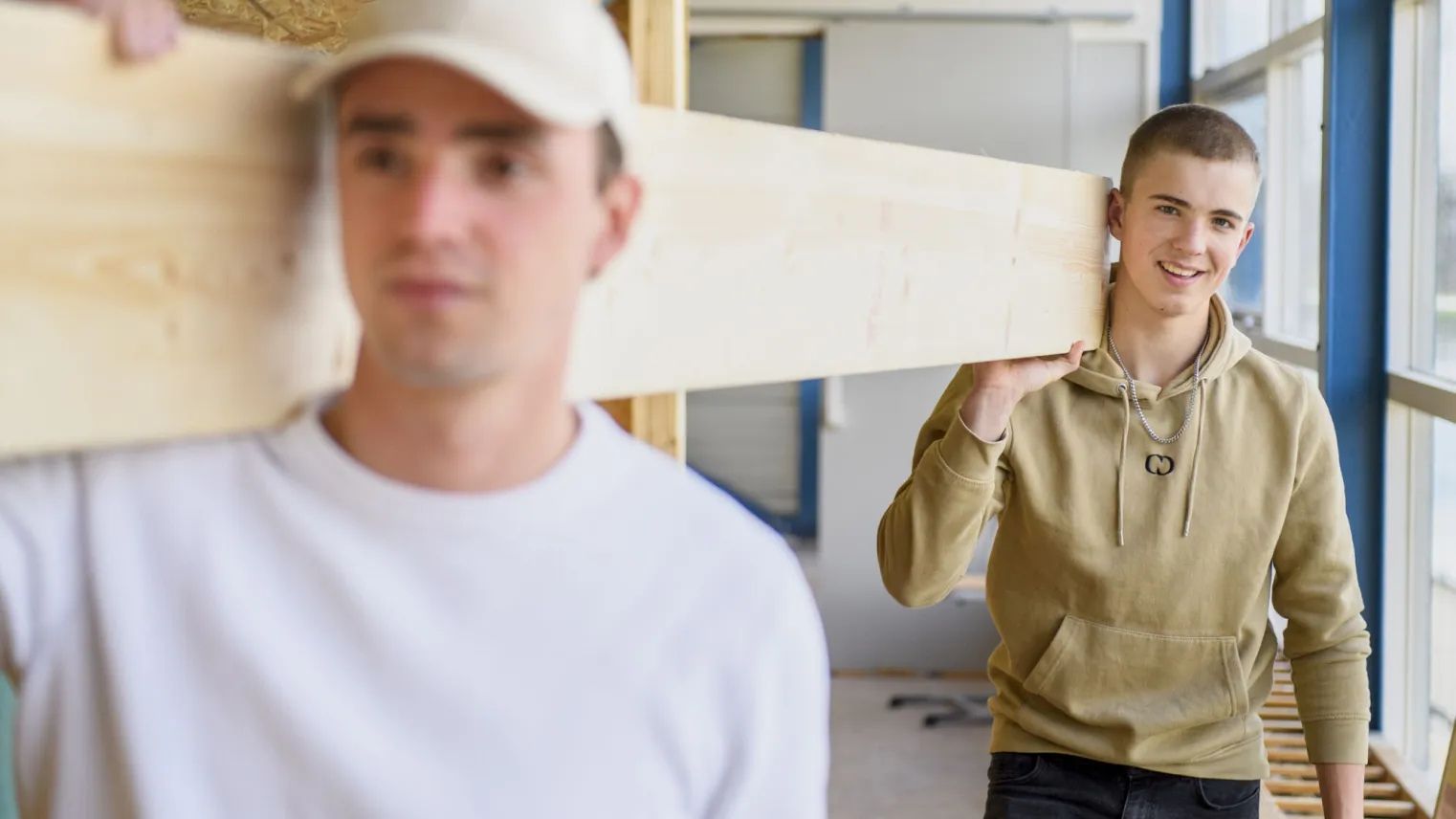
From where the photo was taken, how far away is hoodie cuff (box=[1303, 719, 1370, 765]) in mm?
2020

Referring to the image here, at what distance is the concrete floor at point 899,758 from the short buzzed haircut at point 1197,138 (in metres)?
3.01

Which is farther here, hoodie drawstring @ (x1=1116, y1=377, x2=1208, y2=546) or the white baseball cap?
hoodie drawstring @ (x1=1116, y1=377, x2=1208, y2=546)

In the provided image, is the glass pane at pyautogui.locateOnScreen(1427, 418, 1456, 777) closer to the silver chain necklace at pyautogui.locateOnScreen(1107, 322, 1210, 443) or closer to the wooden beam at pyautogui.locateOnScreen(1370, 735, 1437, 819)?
the wooden beam at pyautogui.locateOnScreen(1370, 735, 1437, 819)

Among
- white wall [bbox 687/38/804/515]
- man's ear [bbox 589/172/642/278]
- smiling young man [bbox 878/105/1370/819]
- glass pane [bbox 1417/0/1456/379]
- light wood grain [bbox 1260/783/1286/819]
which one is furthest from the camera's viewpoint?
white wall [bbox 687/38/804/515]

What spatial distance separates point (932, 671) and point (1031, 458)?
3870 millimetres

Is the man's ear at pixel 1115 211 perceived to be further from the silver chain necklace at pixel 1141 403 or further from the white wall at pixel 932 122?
the white wall at pixel 932 122

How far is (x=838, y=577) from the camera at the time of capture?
5672 mm

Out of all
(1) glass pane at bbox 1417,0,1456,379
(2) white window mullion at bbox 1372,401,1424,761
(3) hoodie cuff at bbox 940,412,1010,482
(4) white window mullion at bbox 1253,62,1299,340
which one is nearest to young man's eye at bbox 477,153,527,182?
(3) hoodie cuff at bbox 940,412,1010,482

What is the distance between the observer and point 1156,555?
1999 mm

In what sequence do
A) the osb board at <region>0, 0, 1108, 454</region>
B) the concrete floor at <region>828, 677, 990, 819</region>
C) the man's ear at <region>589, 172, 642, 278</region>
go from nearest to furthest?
the osb board at <region>0, 0, 1108, 454</region> → the man's ear at <region>589, 172, 642, 278</region> → the concrete floor at <region>828, 677, 990, 819</region>

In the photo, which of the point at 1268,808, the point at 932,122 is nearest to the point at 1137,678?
the point at 1268,808

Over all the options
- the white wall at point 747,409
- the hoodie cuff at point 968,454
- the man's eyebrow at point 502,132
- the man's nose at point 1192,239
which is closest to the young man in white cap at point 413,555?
the man's eyebrow at point 502,132

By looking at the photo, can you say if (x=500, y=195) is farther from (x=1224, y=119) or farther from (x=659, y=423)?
(x=1224, y=119)

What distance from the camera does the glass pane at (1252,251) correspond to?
4663mm
